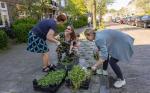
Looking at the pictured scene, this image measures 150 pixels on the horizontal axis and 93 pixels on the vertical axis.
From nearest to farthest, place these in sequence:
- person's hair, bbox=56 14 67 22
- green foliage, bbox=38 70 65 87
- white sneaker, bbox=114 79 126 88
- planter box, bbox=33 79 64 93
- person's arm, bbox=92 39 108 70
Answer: person's arm, bbox=92 39 108 70 < planter box, bbox=33 79 64 93 < green foliage, bbox=38 70 65 87 < white sneaker, bbox=114 79 126 88 < person's hair, bbox=56 14 67 22

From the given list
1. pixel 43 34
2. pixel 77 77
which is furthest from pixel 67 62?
pixel 77 77

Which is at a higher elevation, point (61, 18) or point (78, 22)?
point (61, 18)

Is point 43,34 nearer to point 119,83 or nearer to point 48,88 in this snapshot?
point 48,88

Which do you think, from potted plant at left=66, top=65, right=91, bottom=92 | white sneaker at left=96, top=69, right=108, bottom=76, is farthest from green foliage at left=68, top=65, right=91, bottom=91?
white sneaker at left=96, top=69, right=108, bottom=76

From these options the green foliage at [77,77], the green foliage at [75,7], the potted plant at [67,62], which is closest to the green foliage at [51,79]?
the green foliage at [77,77]

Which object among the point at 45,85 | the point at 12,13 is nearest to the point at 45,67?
the point at 45,85

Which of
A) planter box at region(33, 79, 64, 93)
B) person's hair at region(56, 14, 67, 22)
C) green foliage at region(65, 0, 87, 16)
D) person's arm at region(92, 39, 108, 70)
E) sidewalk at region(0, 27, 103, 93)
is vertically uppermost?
green foliage at region(65, 0, 87, 16)

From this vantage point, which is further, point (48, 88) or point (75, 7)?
point (75, 7)

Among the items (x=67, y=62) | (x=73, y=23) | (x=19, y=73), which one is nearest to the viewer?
(x=19, y=73)

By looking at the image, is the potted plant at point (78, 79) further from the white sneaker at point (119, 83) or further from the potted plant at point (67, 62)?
the potted plant at point (67, 62)

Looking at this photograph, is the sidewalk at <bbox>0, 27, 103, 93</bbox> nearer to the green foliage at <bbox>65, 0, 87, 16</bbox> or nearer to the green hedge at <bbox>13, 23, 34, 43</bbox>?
the green hedge at <bbox>13, 23, 34, 43</bbox>

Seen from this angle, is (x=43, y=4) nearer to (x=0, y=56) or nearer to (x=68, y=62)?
(x=0, y=56)

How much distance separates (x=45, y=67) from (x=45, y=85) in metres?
1.80

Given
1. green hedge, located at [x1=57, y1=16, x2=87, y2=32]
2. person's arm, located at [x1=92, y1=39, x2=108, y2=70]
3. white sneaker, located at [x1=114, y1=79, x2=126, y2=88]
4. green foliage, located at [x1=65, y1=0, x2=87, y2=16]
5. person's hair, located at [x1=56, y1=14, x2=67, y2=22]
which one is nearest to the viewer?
person's arm, located at [x1=92, y1=39, x2=108, y2=70]
